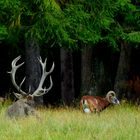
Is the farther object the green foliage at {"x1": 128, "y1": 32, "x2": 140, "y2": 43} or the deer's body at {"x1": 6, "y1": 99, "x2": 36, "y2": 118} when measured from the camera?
the green foliage at {"x1": 128, "y1": 32, "x2": 140, "y2": 43}

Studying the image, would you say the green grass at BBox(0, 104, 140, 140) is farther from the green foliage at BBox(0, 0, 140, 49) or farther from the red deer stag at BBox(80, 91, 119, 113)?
the green foliage at BBox(0, 0, 140, 49)

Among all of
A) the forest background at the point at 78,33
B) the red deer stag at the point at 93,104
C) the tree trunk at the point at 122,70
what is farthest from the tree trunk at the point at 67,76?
the red deer stag at the point at 93,104

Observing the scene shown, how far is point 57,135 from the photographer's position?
8.47m

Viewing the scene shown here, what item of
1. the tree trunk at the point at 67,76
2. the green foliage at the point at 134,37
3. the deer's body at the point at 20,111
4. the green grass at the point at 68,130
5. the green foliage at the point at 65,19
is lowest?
the tree trunk at the point at 67,76

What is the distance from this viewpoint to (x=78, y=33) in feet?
50.6

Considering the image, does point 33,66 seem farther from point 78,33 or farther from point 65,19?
point 65,19

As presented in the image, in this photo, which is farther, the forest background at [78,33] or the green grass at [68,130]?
the forest background at [78,33]

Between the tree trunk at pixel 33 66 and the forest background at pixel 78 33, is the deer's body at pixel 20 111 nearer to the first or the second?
the forest background at pixel 78 33

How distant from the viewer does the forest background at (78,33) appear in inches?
579

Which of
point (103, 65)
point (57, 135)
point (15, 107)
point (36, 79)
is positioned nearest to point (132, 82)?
point (103, 65)

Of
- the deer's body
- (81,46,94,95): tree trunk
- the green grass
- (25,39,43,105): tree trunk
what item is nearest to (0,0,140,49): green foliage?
(25,39,43,105): tree trunk

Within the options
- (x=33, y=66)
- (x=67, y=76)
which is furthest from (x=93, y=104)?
(x=67, y=76)

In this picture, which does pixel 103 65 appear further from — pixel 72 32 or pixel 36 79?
pixel 72 32

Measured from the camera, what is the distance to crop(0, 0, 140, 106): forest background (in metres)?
14.7
